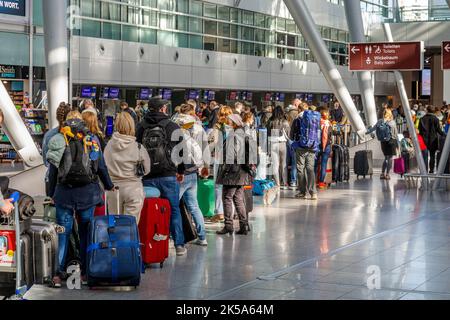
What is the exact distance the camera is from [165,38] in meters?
40.9

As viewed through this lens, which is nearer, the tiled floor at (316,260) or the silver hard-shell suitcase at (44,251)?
the silver hard-shell suitcase at (44,251)

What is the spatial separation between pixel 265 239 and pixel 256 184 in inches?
215

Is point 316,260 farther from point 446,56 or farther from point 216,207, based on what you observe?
point 446,56

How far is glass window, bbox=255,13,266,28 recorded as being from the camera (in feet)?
160

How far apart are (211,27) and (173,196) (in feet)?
113

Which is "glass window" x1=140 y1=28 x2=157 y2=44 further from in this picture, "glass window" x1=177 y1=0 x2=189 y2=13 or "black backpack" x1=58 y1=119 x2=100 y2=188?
"black backpack" x1=58 y1=119 x2=100 y2=188

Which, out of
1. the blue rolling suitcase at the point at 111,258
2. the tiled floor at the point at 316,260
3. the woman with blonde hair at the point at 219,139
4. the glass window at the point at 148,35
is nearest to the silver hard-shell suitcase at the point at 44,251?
the tiled floor at the point at 316,260

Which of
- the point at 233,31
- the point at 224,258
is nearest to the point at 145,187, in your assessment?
the point at 224,258

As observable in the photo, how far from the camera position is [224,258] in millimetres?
10781

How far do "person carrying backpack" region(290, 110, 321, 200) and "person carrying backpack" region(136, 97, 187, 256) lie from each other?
6.67 metres

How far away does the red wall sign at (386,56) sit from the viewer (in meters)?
19.6

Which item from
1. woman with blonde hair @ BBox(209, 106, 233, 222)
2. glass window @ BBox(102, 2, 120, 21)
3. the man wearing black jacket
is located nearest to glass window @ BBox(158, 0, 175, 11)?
Answer: glass window @ BBox(102, 2, 120, 21)

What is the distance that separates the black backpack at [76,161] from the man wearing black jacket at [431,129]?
1442cm

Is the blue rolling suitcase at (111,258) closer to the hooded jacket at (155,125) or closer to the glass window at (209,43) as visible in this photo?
the hooded jacket at (155,125)
